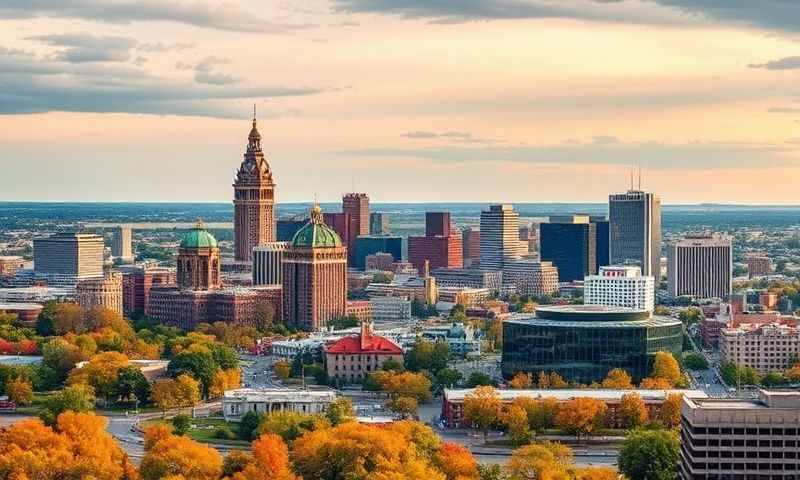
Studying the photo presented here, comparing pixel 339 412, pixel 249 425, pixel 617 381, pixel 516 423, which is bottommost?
pixel 249 425

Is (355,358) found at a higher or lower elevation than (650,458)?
higher

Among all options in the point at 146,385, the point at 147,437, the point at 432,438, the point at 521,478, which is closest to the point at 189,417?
the point at 146,385

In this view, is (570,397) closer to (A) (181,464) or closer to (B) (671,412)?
(B) (671,412)

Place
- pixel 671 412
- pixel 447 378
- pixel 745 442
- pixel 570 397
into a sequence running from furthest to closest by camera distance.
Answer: pixel 447 378
pixel 570 397
pixel 671 412
pixel 745 442

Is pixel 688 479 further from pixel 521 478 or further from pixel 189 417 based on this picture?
pixel 189 417

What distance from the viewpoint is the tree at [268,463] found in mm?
103188

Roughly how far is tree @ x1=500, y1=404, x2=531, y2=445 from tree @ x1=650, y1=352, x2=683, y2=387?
2215cm

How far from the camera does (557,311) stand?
531 ft

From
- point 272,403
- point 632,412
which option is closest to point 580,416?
point 632,412

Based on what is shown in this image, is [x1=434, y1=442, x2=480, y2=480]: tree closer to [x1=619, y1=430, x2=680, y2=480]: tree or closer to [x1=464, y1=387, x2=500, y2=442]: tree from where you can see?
[x1=619, y1=430, x2=680, y2=480]: tree

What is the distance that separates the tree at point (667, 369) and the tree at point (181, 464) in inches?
2139

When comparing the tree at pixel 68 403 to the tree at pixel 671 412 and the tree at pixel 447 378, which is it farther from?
the tree at pixel 671 412

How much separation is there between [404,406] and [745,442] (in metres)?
49.1

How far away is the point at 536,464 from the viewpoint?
107m
